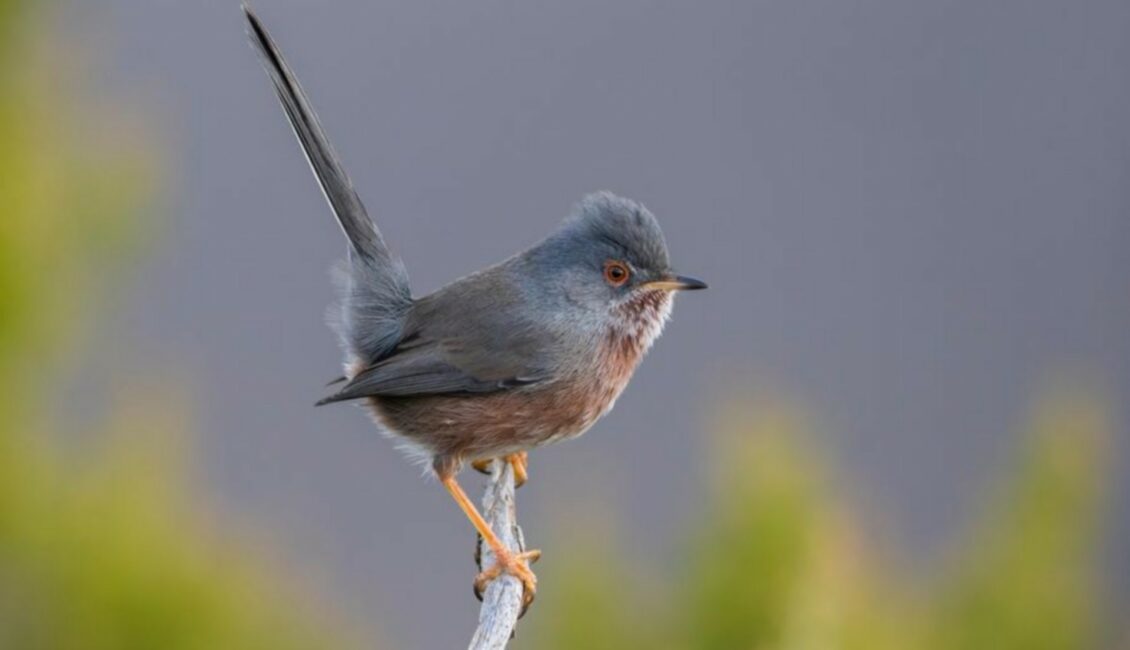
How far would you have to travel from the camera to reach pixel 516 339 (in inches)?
181

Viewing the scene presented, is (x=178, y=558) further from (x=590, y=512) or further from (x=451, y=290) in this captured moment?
(x=451, y=290)

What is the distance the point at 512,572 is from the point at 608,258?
3.26 feet

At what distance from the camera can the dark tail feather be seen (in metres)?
4.40

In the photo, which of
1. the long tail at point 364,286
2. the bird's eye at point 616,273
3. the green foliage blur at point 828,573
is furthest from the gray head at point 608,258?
the green foliage blur at point 828,573

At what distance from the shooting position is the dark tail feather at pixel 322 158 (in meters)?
4.40

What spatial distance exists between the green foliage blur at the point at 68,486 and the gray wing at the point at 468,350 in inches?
89.3

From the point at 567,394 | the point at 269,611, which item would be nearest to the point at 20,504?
the point at 269,611

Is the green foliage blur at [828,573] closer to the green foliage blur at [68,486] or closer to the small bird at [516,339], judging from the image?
the small bird at [516,339]

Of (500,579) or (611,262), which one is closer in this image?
(500,579)

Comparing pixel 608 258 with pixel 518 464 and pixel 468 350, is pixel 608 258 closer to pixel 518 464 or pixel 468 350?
pixel 468 350

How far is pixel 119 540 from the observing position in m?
6.44

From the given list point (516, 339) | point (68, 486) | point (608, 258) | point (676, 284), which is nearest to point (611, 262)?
point (608, 258)

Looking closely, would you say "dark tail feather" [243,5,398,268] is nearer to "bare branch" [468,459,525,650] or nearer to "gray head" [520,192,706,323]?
"gray head" [520,192,706,323]

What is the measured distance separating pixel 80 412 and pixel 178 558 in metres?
1.04
